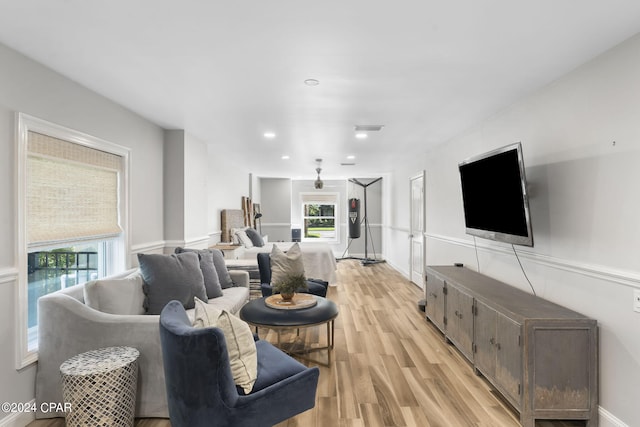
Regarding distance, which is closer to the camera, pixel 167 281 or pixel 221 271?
pixel 167 281

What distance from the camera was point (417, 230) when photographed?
267 inches

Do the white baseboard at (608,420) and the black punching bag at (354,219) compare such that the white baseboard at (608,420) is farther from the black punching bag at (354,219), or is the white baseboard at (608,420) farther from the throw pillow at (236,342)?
the black punching bag at (354,219)

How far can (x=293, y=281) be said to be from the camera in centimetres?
328

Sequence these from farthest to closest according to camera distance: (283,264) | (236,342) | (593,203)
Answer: (283,264)
(593,203)
(236,342)

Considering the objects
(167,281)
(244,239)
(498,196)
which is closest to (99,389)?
(167,281)

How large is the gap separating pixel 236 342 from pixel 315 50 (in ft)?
5.89

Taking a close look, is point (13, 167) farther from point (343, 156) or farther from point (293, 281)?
point (343, 156)

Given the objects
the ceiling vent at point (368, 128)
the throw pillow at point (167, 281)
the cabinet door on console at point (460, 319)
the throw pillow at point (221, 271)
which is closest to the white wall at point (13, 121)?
the throw pillow at point (167, 281)

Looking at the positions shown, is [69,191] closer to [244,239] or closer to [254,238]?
[244,239]

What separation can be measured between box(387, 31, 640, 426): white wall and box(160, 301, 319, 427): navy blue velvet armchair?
6.35 ft

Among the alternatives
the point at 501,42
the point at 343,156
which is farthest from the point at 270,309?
the point at 343,156

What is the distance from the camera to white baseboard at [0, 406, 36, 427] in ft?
7.13

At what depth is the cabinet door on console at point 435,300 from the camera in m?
3.93

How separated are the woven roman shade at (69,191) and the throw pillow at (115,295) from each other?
0.48 meters
